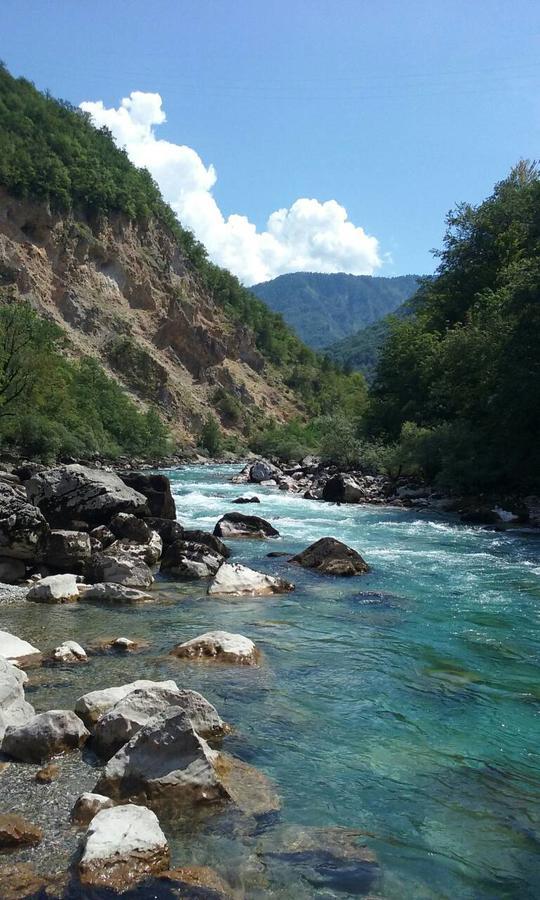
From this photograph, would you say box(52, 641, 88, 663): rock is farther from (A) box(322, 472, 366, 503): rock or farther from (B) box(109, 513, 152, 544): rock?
(A) box(322, 472, 366, 503): rock

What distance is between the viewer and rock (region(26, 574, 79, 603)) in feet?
32.0

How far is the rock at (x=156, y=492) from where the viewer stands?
55.4 ft

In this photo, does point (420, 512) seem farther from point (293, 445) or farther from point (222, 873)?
point (293, 445)

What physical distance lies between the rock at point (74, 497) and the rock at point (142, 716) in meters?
8.97

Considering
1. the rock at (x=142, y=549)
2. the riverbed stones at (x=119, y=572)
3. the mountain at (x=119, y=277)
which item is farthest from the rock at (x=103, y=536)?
the mountain at (x=119, y=277)

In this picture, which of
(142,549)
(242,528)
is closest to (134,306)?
(242,528)

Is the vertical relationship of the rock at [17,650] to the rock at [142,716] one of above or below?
below

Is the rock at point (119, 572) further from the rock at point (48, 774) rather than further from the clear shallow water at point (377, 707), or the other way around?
the rock at point (48, 774)

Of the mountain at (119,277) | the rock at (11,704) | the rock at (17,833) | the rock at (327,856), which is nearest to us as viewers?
the rock at (327,856)

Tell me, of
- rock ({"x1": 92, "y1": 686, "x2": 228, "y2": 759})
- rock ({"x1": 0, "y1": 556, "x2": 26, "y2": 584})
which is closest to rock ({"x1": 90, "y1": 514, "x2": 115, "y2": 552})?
rock ({"x1": 0, "y1": 556, "x2": 26, "y2": 584})

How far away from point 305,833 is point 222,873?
0.68 m

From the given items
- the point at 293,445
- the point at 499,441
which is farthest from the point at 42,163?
the point at 499,441

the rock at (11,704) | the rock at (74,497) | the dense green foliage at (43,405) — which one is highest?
the dense green foliage at (43,405)

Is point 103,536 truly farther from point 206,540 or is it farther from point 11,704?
point 11,704
